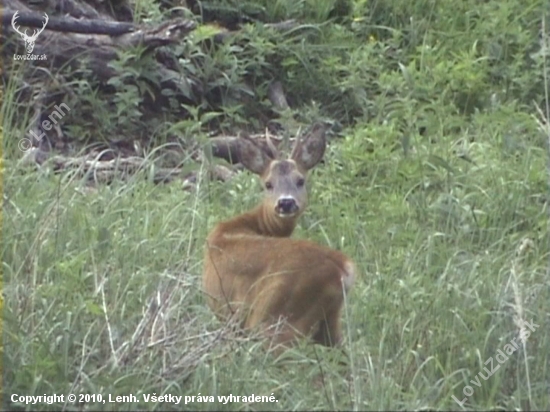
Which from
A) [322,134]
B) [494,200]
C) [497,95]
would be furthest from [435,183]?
[497,95]

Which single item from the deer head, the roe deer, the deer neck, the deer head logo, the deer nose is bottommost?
the deer head logo

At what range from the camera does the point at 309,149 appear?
716 cm

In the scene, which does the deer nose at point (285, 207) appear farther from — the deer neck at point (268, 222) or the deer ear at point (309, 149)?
the deer ear at point (309, 149)

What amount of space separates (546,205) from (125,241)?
2.19 meters

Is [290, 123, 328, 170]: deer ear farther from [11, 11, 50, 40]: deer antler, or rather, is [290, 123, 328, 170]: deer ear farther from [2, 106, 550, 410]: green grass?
[11, 11, 50, 40]: deer antler

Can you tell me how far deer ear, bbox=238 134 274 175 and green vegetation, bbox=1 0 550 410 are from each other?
1.00 ft

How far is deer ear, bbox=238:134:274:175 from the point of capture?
23.1 feet

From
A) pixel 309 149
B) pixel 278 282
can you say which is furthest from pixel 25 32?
pixel 278 282

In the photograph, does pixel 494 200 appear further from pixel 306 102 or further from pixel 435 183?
pixel 306 102

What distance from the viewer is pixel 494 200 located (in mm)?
7621

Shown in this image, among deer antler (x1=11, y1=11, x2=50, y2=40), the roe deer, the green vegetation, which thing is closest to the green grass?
the green vegetation

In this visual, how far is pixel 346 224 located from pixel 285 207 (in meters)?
0.76

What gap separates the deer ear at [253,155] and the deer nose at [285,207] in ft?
1.39

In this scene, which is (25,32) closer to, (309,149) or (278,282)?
(309,149)
